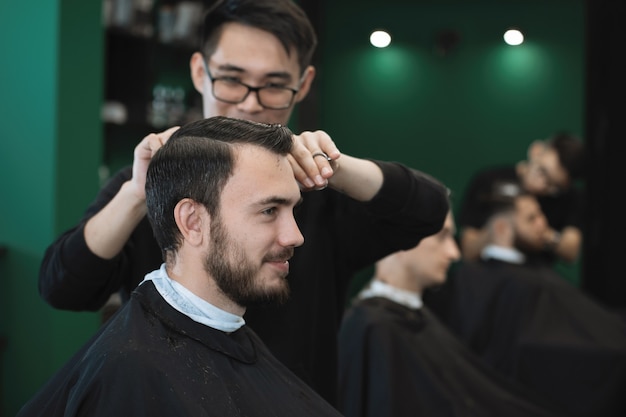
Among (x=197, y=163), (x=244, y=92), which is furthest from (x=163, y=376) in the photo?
(x=244, y=92)

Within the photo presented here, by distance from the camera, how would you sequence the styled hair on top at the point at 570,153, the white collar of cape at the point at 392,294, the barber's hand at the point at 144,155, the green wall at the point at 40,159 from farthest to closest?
the styled hair on top at the point at 570,153 < the white collar of cape at the point at 392,294 < the green wall at the point at 40,159 < the barber's hand at the point at 144,155

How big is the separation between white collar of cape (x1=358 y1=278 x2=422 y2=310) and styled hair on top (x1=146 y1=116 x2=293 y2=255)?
1.78 meters

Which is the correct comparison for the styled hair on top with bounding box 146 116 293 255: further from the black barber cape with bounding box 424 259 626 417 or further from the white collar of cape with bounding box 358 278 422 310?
the black barber cape with bounding box 424 259 626 417

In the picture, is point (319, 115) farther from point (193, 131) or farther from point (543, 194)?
point (543, 194)

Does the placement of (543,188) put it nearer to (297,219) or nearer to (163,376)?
(297,219)

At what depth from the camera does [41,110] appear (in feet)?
9.70

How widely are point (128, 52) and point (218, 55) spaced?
11.3ft

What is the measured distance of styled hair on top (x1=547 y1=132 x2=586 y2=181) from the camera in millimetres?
5227

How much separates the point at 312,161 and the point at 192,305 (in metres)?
0.33

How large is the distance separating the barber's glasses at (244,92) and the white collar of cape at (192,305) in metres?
0.49

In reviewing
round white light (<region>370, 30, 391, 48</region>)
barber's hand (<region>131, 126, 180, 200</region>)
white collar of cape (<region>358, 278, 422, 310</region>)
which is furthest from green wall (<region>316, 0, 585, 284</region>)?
barber's hand (<region>131, 126, 180, 200</region>)

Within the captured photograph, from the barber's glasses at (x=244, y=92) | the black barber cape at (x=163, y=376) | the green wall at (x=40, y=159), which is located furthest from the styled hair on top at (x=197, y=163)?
the green wall at (x=40, y=159)

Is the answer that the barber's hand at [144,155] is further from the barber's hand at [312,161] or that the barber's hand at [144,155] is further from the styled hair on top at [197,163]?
the barber's hand at [312,161]

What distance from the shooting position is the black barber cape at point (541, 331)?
4.23 m
